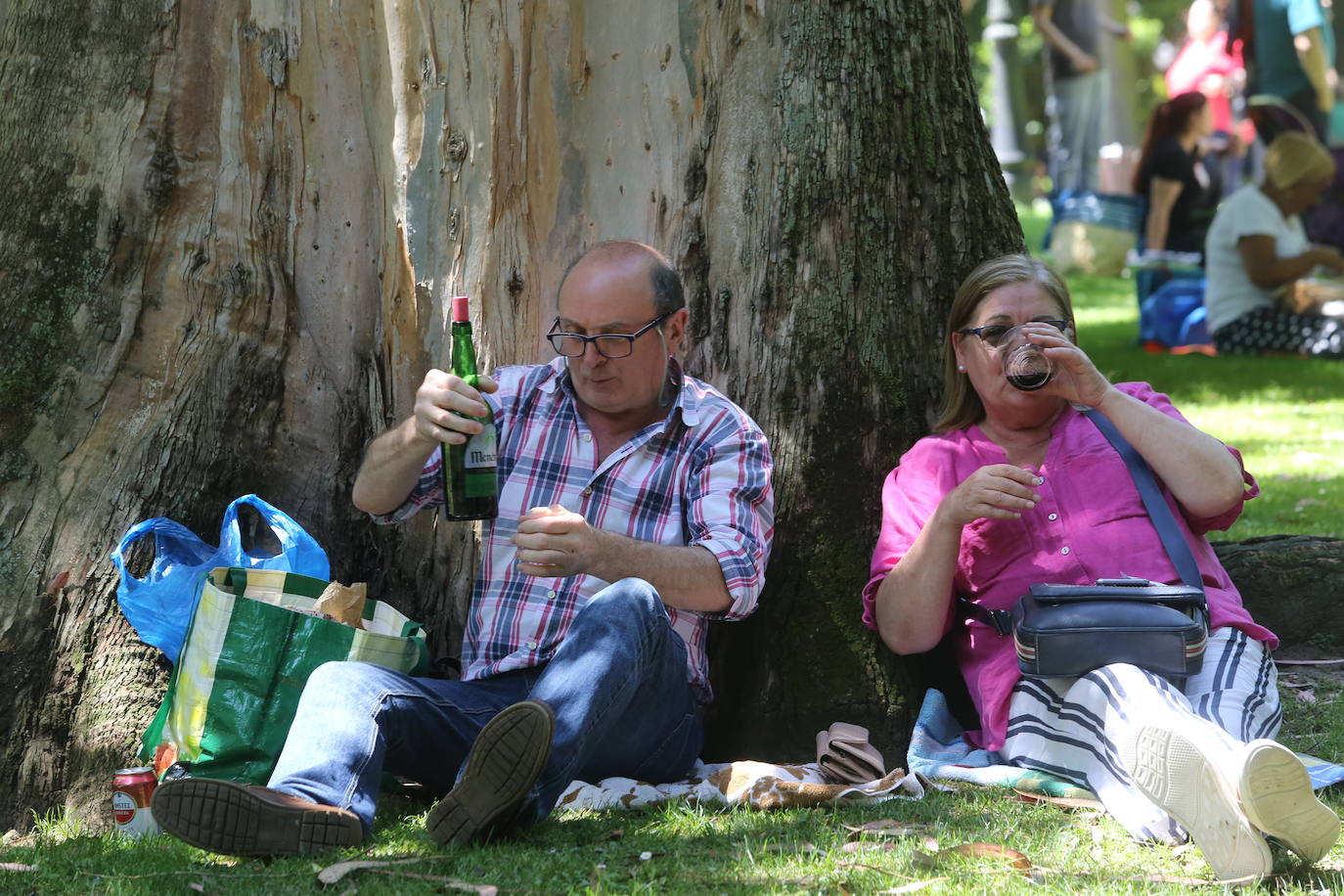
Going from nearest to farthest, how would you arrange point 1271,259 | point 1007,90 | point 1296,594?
point 1296,594
point 1271,259
point 1007,90

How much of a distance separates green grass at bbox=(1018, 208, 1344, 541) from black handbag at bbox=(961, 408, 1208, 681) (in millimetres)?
2308

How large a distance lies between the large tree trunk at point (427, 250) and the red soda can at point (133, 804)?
358mm

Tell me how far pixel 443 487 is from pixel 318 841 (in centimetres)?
102

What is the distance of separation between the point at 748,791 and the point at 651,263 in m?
1.33

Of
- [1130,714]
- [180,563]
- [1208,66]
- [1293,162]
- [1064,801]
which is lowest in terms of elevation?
[1064,801]

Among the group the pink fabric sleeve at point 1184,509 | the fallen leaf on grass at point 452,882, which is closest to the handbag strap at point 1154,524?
the pink fabric sleeve at point 1184,509

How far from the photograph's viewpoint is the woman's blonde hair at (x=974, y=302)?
3.85m

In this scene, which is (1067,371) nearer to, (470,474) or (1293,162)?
(470,474)

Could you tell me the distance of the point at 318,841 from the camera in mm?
3000

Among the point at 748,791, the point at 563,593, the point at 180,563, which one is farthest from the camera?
the point at 180,563

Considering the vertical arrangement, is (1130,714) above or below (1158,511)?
below

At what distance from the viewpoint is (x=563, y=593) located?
142 inches

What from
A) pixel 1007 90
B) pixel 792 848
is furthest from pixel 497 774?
pixel 1007 90

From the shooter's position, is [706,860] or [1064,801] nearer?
[706,860]
